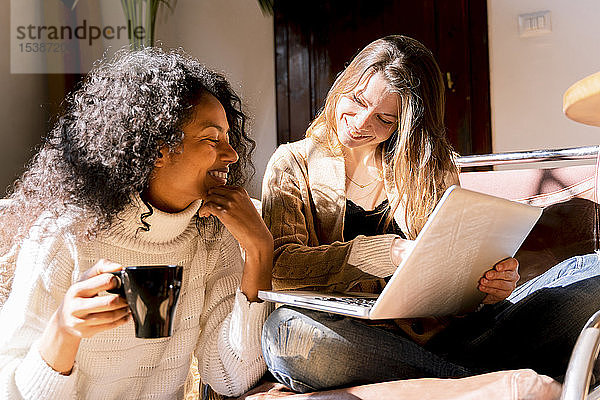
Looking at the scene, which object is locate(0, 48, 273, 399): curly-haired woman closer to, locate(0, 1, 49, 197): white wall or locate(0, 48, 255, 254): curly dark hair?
locate(0, 48, 255, 254): curly dark hair

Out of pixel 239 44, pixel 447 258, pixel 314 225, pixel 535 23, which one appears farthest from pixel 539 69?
pixel 447 258

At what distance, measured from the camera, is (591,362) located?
74 cm

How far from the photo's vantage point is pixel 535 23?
277 cm

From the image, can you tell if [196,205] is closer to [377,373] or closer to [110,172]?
[110,172]

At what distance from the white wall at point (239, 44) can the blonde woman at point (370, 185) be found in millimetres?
1954

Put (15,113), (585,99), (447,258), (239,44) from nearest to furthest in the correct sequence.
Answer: (585,99), (447,258), (15,113), (239,44)

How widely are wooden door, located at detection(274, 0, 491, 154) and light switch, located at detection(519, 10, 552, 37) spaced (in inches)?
6.5

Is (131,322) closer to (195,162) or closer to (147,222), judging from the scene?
(147,222)

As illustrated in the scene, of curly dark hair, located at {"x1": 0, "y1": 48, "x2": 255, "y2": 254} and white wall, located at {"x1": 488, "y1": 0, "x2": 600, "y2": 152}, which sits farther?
white wall, located at {"x1": 488, "y1": 0, "x2": 600, "y2": 152}

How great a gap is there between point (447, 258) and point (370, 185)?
1.56ft

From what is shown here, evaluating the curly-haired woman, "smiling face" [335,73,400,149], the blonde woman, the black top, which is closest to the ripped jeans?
the blonde woman

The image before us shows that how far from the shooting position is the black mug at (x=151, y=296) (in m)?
0.67

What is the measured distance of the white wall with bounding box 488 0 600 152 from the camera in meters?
2.69

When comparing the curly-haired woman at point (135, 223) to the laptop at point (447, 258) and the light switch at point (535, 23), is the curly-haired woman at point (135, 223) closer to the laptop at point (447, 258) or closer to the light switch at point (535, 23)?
the laptop at point (447, 258)
